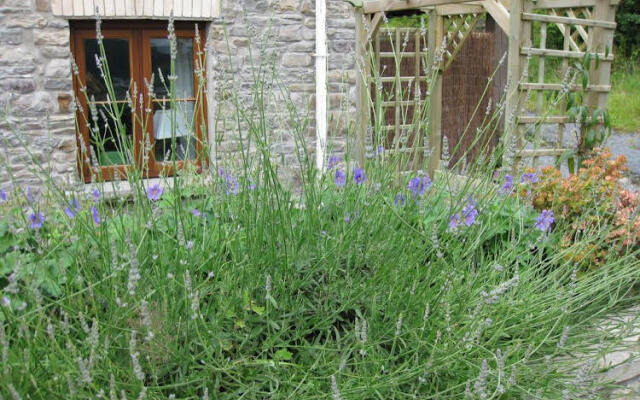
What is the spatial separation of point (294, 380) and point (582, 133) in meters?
3.77

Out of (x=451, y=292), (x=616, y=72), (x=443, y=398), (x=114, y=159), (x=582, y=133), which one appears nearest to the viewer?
(x=443, y=398)

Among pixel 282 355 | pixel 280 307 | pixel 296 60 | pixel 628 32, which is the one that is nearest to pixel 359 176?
pixel 280 307

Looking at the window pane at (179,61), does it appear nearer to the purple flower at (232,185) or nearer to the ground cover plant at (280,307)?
the purple flower at (232,185)

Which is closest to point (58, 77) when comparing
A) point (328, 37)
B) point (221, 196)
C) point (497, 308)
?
point (328, 37)

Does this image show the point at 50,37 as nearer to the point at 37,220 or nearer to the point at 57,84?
the point at 57,84

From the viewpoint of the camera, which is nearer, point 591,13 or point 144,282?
point 144,282

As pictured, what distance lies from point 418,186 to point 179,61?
13.0 ft

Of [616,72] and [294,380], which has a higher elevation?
[616,72]

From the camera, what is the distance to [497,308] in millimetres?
2100

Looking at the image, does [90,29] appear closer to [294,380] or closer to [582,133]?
[582,133]

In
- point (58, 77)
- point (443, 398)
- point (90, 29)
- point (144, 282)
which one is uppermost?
point (90, 29)

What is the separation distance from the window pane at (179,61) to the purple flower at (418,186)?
11.7ft

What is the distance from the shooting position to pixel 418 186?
2.44 meters

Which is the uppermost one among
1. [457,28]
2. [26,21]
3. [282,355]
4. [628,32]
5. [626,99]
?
[628,32]
